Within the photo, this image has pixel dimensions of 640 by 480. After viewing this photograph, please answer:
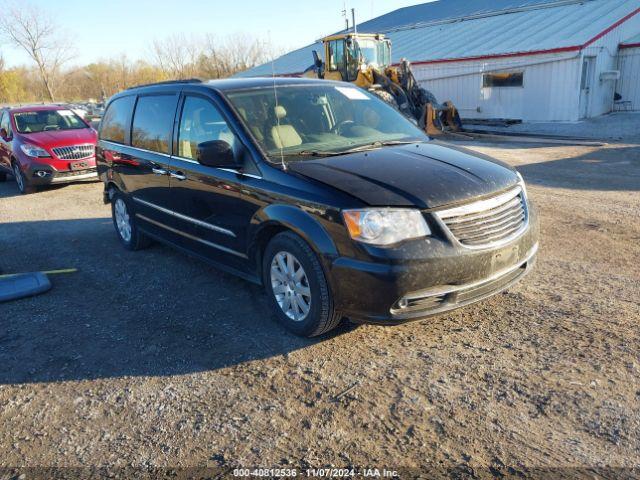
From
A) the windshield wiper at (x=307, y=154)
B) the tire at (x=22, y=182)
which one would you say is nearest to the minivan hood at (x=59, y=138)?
the tire at (x=22, y=182)

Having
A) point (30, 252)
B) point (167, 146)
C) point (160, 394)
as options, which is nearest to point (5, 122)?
point (30, 252)

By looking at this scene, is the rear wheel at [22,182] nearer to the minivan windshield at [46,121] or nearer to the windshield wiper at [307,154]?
the minivan windshield at [46,121]

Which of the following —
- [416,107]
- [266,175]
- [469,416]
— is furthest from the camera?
[416,107]

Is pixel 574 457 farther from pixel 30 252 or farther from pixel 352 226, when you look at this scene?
pixel 30 252

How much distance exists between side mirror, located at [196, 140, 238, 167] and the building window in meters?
19.3

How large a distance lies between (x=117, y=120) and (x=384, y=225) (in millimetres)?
4408

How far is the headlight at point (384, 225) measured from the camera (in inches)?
131

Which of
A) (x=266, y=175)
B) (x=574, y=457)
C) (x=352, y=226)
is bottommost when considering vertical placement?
(x=574, y=457)

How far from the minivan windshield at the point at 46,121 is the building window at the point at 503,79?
16.2m

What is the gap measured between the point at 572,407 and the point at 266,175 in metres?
2.51

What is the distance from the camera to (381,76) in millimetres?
17844

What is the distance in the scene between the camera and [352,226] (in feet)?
11.0

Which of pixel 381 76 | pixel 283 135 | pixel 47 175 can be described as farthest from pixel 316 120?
pixel 381 76

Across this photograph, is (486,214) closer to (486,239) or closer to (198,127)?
(486,239)
